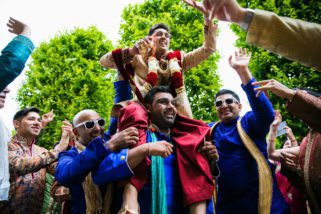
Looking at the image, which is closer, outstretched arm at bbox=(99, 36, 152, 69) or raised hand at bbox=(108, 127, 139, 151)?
raised hand at bbox=(108, 127, 139, 151)

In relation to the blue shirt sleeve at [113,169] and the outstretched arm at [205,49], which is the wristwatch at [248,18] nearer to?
the blue shirt sleeve at [113,169]

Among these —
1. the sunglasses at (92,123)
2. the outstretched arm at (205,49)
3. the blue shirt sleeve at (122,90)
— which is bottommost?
the sunglasses at (92,123)

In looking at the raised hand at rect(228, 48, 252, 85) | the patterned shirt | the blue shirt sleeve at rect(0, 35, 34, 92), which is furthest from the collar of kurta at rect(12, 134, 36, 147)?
the raised hand at rect(228, 48, 252, 85)

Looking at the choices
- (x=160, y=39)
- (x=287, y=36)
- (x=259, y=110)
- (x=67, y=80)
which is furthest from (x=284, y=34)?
(x=67, y=80)

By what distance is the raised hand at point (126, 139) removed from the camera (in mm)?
2777

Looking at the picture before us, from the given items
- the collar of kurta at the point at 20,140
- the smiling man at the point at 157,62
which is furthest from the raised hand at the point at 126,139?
the collar of kurta at the point at 20,140

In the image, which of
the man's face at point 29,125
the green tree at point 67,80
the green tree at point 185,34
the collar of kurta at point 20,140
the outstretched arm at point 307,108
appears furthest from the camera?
the green tree at point 67,80

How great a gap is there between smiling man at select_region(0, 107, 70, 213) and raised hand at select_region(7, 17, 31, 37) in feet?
6.85

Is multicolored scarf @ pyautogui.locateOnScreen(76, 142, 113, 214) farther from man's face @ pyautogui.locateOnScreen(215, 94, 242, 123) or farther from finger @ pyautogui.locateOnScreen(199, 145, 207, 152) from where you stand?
man's face @ pyautogui.locateOnScreen(215, 94, 242, 123)

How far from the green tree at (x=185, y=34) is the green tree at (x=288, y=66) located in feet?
12.1

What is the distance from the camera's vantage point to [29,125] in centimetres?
510

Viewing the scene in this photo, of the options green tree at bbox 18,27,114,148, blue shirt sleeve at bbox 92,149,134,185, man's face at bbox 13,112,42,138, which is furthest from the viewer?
green tree at bbox 18,27,114,148

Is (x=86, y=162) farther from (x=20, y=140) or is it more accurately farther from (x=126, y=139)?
(x=20, y=140)

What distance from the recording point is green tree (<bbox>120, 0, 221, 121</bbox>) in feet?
44.0
